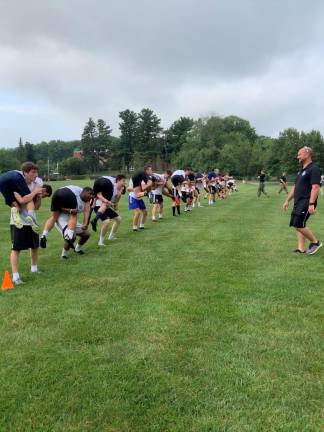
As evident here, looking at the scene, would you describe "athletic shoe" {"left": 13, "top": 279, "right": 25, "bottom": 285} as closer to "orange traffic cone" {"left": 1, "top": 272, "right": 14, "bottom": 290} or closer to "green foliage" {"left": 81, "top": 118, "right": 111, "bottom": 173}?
"orange traffic cone" {"left": 1, "top": 272, "right": 14, "bottom": 290}

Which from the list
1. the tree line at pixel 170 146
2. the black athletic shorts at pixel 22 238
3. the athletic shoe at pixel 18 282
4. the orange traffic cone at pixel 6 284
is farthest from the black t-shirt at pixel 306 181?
the tree line at pixel 170 146

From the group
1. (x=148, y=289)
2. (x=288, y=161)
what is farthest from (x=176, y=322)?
(x=288, y=161)

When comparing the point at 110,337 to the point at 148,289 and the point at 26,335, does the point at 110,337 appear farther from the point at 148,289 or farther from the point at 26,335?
the point at 148,289

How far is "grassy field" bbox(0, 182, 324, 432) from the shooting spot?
127 inches

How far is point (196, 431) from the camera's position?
304 centimetres

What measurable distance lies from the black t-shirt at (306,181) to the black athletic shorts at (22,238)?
5032 mm

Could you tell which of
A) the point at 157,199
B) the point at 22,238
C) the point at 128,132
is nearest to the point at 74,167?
the point at 128,132

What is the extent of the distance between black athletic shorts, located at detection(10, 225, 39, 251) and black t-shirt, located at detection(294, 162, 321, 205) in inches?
198

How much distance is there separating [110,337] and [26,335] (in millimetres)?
885

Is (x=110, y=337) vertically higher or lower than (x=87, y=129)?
lower

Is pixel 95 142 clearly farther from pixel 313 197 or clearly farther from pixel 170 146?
pixel 313 197

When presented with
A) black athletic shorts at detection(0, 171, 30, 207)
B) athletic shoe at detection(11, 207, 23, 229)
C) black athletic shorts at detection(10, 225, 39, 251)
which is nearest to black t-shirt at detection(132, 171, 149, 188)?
black athletic shorts at detection(10, 225, 39, 251)

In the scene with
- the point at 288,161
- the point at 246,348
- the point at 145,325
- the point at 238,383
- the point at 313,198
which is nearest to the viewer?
the point at 238,383

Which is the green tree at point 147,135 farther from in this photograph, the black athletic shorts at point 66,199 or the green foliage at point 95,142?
the black athletic shorts at point 66,199
